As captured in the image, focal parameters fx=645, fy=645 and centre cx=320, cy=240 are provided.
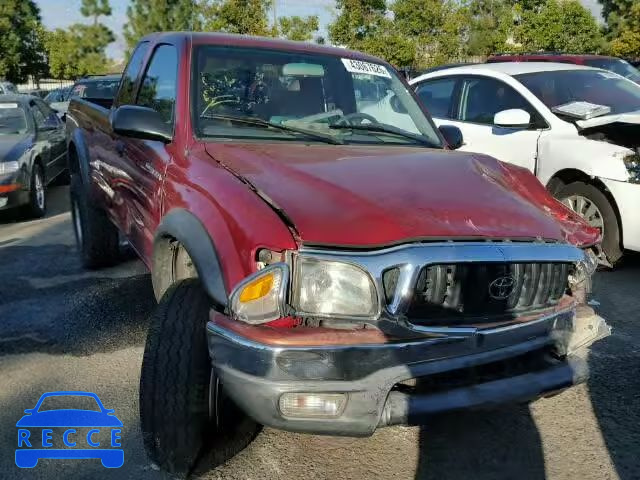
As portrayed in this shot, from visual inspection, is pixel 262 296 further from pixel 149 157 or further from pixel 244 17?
pixel 244 17

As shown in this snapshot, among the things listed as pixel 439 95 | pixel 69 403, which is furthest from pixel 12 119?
pixel 69 403

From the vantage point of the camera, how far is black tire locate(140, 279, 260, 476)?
251 cm

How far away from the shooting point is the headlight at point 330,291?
2326mm

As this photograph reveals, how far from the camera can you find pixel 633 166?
5.14 meters

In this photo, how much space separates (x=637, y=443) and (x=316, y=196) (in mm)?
1967

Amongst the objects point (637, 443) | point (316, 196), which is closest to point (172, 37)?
point (316, 196)

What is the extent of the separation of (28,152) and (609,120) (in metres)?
6.69

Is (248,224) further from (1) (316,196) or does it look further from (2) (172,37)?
(2) (172,37)

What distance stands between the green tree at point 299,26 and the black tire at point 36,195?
65.1ft

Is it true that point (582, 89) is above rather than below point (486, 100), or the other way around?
above

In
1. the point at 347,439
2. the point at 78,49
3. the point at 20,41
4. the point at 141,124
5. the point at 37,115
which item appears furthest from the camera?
the point at 78,49

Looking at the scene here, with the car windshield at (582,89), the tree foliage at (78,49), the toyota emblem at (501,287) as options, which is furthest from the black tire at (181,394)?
the tree foliage at (78,49)

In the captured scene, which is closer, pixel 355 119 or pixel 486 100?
pixel 355 119

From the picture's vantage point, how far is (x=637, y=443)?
307 centimetres
